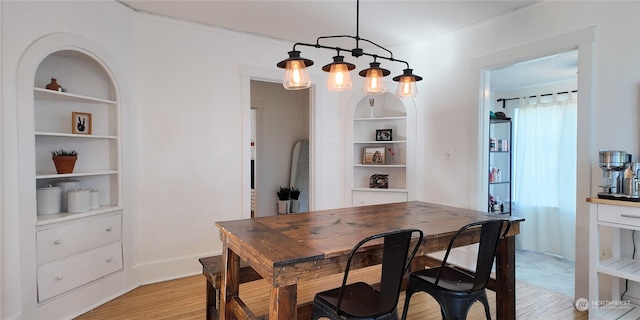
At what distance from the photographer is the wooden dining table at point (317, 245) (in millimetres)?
1490

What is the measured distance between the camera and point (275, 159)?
5980 millimetres

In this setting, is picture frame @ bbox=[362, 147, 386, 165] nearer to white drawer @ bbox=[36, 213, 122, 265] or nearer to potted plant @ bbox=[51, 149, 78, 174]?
white drawer @ bbox=[36, 213, 122, 265]

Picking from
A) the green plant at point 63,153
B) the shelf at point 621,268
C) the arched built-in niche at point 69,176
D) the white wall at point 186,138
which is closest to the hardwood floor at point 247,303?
the arched built-in niche at point 69,176

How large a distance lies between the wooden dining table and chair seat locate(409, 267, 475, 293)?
0.20 metres

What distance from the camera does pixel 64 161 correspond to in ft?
8.59

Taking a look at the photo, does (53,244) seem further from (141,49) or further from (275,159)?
(275,159)

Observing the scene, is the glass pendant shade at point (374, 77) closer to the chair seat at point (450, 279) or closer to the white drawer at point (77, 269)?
the chair seat at point (450, 279)

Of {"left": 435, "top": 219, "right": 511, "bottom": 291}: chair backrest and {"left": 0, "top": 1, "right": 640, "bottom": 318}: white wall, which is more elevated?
{"left": 0, "top": 1, "right": 640, "bottom": 318}: white wall

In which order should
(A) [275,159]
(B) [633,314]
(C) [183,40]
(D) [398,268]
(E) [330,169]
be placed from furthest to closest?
(A) [275,159]
(E) [330,169]
(C) [183,40]
(B) [633,314]
(D) [398,268]

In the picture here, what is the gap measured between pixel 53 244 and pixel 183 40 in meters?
2.08

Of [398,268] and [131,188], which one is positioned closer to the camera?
[398,268]

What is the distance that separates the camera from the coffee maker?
7.50 ft

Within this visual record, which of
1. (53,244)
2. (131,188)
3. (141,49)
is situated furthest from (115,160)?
(141,49)

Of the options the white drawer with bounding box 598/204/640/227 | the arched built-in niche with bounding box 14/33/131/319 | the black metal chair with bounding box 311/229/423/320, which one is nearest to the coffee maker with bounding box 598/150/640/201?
the white drawer with bounding box 598/204/640/227
